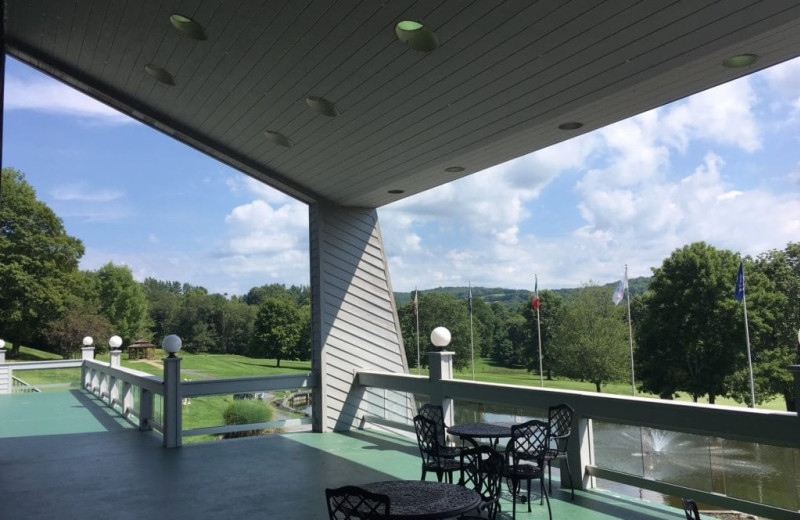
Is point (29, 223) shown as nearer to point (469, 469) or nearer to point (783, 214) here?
point (469, 469)

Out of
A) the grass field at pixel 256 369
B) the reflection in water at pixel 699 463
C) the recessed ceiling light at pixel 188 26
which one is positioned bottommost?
the grass field at pixel 256 369

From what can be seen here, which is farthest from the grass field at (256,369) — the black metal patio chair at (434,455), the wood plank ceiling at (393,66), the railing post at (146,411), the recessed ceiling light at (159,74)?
the black metal patio chair at (434,455)

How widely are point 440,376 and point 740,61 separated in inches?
180

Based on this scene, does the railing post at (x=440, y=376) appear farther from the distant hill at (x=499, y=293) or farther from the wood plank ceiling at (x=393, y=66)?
the distant hill at (x=499, y=293)

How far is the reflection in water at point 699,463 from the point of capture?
371cm

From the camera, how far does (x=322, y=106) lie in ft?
18.0

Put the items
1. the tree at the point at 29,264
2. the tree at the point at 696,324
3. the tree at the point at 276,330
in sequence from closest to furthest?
the tree at the point at 29,264 < the tree at the point at 696,324 < the tree at the point at 276,330

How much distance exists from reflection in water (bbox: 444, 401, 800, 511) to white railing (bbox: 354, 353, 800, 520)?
0.12 feet

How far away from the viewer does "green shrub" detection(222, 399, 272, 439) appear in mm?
8172

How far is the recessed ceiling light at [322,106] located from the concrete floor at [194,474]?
141 inches

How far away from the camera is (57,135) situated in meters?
49.7

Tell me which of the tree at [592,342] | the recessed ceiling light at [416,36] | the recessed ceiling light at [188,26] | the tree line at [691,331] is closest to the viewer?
the recessed ceiling light at [416,36]

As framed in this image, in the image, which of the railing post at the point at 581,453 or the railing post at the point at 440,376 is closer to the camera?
the railing post at the point at 581,453

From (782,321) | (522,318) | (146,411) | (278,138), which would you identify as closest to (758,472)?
(278,138)
